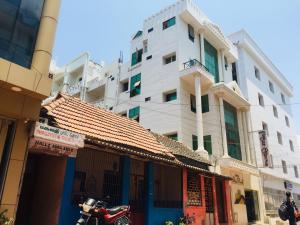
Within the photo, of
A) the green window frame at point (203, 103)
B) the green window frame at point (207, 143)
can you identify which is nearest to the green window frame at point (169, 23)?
the green window frame at point (203, 103)

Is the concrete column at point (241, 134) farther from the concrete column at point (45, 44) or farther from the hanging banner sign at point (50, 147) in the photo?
the concrete column at point (45, 44)

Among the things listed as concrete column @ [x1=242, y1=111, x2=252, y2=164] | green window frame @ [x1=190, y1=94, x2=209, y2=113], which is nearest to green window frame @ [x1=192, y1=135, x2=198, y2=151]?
green window frame @ [x1=190, y1=94, x2=209, y2=113]

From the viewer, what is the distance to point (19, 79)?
6086 millimetres

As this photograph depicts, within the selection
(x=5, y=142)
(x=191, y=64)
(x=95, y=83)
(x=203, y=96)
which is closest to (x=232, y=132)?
(x=203, y=96)

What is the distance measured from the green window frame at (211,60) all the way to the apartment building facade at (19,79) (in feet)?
63.6

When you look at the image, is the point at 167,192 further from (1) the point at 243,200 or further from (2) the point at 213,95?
(2) the point at 213,95

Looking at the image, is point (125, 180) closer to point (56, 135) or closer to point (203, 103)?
point (56, 135)

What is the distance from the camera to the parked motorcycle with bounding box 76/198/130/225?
704cm

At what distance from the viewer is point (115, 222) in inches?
307

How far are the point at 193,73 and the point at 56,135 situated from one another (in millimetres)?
15837

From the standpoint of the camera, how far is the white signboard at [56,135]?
250 inches

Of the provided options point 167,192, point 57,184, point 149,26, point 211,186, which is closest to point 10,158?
point 57,184

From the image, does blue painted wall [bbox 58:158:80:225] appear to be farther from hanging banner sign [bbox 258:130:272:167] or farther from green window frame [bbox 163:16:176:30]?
hanging banner sign [bbox 258:130:272:167]

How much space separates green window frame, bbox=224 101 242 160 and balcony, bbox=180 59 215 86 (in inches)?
133
